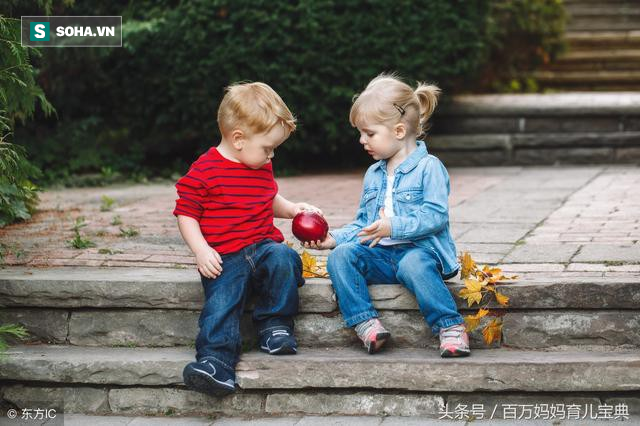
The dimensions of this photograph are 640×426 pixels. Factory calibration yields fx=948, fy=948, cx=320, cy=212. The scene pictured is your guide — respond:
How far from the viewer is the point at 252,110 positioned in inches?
150

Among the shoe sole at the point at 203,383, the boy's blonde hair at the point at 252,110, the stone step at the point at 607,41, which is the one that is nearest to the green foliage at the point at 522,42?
the stone step at the point at 607,41

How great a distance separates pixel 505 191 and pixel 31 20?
3.54 m

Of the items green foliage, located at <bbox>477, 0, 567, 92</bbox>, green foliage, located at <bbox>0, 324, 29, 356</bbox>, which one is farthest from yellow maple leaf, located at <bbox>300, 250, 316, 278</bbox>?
green foliage, located at <bbox>477, 0, 567, 92</bbox>

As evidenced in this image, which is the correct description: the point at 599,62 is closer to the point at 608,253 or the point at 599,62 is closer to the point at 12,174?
the point at 608,253

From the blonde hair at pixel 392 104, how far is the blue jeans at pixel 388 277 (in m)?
0.51

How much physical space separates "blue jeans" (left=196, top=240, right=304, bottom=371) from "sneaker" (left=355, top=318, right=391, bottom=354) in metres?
0.29

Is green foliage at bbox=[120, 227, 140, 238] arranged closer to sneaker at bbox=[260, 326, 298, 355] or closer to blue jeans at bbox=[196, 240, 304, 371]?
blue jeans at bbox=[196, 240, 304, 371]

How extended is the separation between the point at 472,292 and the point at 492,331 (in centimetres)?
17

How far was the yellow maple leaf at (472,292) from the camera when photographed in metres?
3.71

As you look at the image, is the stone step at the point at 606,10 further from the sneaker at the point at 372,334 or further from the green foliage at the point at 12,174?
the sneaker at the point at 372,334

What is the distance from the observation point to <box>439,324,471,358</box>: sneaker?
11.9 feet

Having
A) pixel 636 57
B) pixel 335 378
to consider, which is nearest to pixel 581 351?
pixel 335 378

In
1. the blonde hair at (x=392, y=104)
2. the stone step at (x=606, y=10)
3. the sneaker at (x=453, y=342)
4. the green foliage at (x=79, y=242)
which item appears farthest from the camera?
the stone step at (x=606, y=10)

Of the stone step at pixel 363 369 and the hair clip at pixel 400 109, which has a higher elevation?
the hair clip at pixel 400 109
